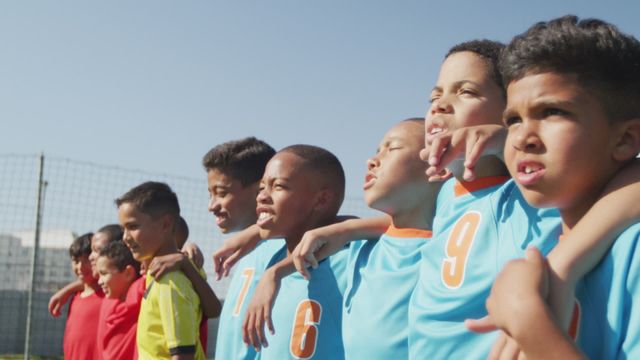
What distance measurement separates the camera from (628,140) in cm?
142

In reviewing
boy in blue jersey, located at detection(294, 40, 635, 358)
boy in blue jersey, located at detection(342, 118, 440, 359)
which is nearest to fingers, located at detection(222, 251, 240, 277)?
boy in blue jersey, located at detection(342, 118, 440, 359)

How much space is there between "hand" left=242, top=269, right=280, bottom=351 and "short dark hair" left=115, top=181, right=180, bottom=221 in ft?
5.89

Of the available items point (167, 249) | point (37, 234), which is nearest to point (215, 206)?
point (167, 249)

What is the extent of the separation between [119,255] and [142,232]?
87cm

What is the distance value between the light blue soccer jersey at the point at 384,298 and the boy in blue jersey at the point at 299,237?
0.97ft

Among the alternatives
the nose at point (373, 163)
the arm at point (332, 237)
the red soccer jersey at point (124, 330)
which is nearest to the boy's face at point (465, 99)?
the nose at point (373, 163)

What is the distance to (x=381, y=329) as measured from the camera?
7.43 ft

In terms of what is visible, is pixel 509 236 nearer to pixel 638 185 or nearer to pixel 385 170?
pixel 638 185

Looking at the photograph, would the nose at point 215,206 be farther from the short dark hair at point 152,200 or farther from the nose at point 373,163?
the nose at point 373,163

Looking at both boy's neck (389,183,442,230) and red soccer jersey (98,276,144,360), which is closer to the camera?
boy's neck (389,183,442,230)

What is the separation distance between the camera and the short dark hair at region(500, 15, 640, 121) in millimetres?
1425

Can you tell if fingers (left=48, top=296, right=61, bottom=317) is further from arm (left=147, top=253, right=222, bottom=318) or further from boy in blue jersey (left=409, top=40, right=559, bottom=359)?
boy in blue jersey (left=409, top=40, right=559, bottom=359)

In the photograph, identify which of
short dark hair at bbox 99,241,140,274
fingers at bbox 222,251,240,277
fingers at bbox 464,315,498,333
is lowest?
short dark hair at bbox 99,241,140,274

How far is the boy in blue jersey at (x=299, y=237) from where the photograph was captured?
9.14 feet
